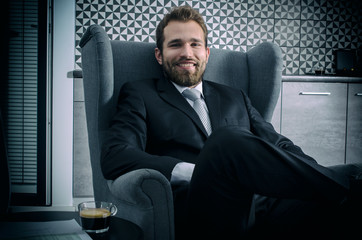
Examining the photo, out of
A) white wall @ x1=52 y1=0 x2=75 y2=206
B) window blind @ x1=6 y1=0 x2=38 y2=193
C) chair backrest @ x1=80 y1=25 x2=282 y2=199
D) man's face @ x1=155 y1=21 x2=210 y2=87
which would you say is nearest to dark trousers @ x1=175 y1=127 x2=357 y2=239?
chair backrest @ x1=80 y1=25 x2=282 y2=199

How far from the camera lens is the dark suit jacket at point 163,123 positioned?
3.22ft

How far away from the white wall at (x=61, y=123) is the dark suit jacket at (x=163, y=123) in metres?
1.14

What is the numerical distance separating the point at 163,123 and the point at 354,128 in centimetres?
190

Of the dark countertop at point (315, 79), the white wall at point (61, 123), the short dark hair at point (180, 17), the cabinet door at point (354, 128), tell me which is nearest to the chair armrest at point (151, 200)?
the short dark hair at point (180, 17)

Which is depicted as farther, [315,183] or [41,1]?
[41,1]

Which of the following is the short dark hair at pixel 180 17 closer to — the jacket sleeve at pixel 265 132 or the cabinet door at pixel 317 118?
the jacket sleeve at pixel 265 132

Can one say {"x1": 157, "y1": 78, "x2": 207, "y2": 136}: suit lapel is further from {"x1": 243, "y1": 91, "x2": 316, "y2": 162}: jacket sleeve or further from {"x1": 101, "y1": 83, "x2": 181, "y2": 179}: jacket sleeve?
{"x1": 243, "y1": 91, "x2": 316, "y2": 162}: jacket sleeve

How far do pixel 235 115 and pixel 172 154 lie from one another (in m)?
0.39

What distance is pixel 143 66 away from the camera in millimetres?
1449

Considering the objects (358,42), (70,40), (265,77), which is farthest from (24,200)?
(358,42)

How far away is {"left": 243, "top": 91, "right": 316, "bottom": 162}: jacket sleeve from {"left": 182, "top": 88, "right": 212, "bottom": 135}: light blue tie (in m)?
0.25

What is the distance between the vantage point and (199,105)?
1.32 metres

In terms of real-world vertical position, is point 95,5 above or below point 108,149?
above

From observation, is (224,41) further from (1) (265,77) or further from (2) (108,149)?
(2) (108,149)
